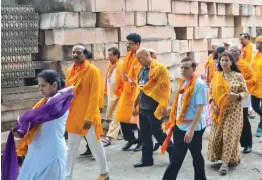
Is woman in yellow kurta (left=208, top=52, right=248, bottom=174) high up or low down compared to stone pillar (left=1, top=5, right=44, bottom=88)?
down

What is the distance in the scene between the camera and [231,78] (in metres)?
5.95

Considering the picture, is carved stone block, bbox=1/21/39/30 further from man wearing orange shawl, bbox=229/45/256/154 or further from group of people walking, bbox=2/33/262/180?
man wearing orange shawl, bbox=229/45/256/154

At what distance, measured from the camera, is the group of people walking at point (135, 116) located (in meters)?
4.07

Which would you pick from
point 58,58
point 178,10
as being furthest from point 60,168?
point 178,10

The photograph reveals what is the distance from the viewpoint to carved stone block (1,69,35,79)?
836cm

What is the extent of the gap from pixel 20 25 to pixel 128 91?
2.69 m

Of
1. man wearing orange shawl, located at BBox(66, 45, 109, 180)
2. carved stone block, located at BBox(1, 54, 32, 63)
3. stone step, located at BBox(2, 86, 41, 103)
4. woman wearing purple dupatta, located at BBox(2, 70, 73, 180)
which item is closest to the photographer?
woman wearing purple dupatta, located at BBox(2, 70, 73, 180)

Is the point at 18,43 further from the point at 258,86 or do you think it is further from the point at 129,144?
the point at 258,86

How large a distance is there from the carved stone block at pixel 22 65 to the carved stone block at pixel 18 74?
2.2 inches

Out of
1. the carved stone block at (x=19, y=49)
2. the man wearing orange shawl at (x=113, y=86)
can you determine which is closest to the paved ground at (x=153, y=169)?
the man wearing orange shawl at (x=113, y=86)

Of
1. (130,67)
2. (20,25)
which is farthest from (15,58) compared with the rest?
(130,67)

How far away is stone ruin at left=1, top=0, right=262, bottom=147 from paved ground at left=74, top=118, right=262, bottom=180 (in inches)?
78.5

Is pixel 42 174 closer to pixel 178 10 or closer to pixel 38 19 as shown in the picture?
pixel 38 19

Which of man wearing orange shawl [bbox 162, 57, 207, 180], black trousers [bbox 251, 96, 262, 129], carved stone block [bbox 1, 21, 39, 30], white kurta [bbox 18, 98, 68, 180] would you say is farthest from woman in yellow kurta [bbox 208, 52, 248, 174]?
carved stone block [bbox 1, 21, 39, 30]
